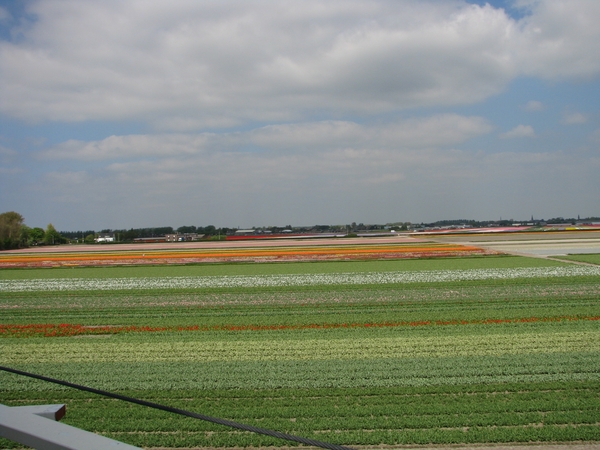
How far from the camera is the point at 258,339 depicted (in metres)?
15.6

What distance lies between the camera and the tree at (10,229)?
98250 mm

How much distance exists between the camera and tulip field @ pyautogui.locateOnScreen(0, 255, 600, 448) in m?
8.52

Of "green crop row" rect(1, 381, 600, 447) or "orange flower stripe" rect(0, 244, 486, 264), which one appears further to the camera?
"orange flower stripe" rect(0, 244, 486, 264)

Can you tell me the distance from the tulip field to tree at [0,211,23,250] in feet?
272

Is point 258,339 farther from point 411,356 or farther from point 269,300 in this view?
point 269,300

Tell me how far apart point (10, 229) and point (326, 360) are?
349 feet

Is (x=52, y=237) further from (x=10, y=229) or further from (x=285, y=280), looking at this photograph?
(x=285, y=280)

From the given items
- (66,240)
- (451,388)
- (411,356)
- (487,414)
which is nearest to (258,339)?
(411,356)

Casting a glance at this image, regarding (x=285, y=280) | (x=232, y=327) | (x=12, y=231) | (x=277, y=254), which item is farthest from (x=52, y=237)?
(x=232, y=327)

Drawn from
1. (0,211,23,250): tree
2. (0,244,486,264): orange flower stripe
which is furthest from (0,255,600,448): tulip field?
(0,211,23,250): tree

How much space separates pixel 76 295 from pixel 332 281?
49.0 feet

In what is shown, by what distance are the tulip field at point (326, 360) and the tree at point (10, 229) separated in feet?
272

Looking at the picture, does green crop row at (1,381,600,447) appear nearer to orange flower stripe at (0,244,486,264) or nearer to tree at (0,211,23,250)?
orange flower stripe at (0,244,486,264)

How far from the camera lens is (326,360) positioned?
41.9 ft
